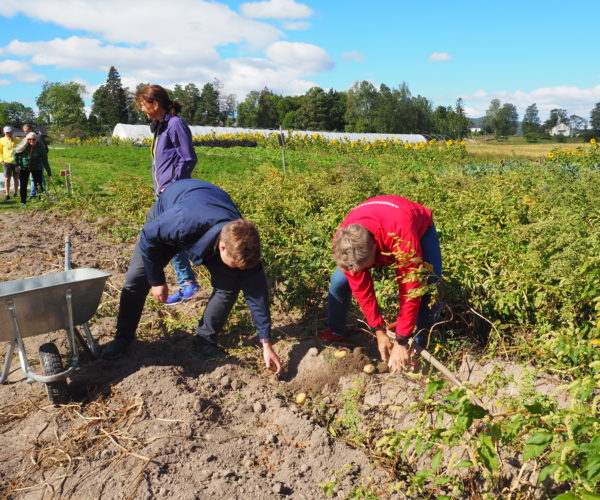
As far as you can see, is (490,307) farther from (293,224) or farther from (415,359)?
(293,224)

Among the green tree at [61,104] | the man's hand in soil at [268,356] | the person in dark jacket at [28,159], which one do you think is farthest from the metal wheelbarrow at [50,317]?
the green tree at [61,104]

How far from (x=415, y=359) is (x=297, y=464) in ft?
4.01

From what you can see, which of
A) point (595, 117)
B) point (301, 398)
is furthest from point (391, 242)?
point (595, 117)

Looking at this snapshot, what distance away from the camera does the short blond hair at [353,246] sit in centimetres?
268

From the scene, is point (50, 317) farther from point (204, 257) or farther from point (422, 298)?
point (422, 298)

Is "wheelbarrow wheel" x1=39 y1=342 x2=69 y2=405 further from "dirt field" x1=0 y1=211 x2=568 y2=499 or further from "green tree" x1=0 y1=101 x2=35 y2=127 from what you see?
"green tree" x1=0 y1=101 x2=35 y2=127

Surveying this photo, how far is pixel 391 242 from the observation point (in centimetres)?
291

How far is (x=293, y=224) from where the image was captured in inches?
233

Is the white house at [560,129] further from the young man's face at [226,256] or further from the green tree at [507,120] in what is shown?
the young man's face at [226,256]

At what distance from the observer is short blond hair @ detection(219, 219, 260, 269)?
2.89m

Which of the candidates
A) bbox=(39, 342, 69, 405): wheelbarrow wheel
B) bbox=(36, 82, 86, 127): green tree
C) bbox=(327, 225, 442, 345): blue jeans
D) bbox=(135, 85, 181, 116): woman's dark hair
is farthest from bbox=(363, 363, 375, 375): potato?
bbox=(36, 82, 86, 127): green tree

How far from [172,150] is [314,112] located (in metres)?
65.8

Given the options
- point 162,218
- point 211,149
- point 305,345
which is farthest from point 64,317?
point 211,149

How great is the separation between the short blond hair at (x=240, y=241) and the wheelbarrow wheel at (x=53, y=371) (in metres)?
1.35
